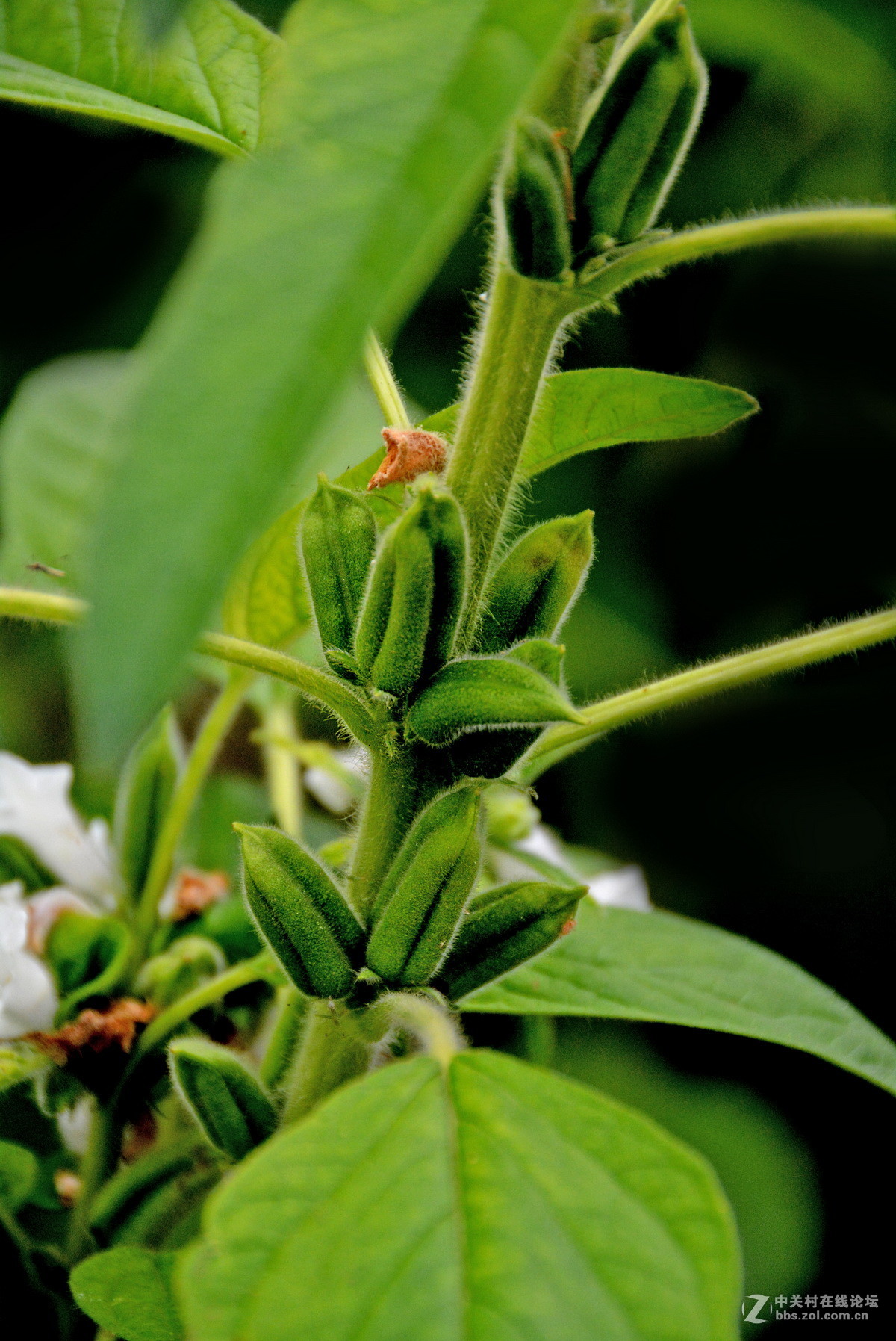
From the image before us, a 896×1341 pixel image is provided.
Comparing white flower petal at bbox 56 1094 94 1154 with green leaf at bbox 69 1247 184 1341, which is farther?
white flower petal at bbox 56 1094 94 1154

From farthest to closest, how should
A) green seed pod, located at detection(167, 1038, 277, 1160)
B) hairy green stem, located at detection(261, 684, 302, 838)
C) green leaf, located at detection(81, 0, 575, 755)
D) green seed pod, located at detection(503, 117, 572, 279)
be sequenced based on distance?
hairy green stem, located at detection(261, 684, 302, 838) → green seed pod, located at detection(167, 1038, 277, 1160) → green seed pod, located at detection(503, 117, 572, 279) → green leaf, located at detection(81, 0, 575, 755)

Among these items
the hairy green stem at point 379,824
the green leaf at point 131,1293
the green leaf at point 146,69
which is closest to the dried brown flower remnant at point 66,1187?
the green leaf at point 131,1293

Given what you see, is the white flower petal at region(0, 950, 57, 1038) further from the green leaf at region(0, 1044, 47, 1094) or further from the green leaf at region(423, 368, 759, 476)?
the green leaf at region(423, 368, 759, 476)

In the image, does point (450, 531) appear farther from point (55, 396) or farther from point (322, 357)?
point (55, 396)

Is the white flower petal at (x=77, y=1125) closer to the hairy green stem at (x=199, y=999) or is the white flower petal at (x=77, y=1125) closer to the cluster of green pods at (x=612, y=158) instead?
the hairy green stem at (x=199, y=999)

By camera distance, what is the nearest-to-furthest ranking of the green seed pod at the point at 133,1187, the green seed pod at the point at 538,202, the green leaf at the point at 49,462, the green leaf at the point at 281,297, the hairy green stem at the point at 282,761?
the green leaf at the point at 281,297
the green seed pod at the point at 538,202
the green seed pod at the point at 133,1187
the hairy green stem at the point at 282,761
the green leaf at the point at 49,462

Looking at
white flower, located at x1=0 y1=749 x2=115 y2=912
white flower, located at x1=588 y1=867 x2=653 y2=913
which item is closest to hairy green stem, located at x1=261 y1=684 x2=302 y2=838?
white flower, located at x1=0 y1=749 x2=115 y2=912

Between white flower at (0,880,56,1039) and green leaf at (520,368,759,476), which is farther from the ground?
green leaf at (520,368,759,476)
